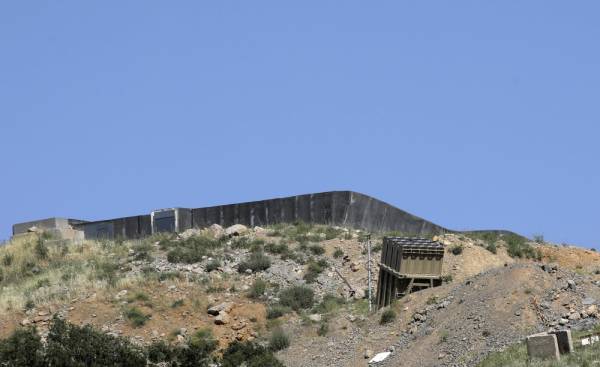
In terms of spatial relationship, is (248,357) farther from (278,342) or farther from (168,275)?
(168,275)

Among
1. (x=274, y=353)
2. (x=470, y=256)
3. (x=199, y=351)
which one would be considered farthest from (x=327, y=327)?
(x=470, y=256)

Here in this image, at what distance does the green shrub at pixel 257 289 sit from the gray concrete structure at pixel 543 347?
15.6 m

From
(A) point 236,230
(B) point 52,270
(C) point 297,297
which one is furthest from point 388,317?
(B) point 52,270

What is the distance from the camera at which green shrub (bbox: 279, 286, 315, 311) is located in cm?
3994

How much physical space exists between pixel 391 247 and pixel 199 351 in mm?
7205

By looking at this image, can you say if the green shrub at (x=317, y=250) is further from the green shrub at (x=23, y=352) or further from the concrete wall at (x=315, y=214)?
the green shrub at (x=23, y=352)

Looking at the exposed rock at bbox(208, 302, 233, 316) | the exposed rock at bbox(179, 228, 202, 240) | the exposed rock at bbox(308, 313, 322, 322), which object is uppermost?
the exposed rock at bbox(179, 228, 202, 240)

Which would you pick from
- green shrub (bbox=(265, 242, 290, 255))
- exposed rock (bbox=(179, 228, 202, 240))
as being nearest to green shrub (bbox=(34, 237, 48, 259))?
exposed rock (bbox=(179, 228, 202, 240))

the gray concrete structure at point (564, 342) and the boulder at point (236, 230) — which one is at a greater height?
the boulder at point (236, 230)

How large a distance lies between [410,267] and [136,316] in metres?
8.38

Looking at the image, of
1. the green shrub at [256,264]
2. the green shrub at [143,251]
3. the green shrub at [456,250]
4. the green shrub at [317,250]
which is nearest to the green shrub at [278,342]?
the green shrub at [256,264]

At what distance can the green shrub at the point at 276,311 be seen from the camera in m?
38.9

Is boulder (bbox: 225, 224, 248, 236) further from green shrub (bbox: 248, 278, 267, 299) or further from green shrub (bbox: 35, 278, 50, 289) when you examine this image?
green shrub (bbox: 35, 278, 50, 289)

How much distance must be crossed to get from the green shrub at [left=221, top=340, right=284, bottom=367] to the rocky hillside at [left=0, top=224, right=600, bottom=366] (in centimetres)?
155
